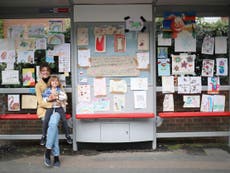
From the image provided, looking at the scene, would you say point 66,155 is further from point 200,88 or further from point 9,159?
point 200,88

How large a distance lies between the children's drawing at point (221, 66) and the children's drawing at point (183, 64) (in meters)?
0.46

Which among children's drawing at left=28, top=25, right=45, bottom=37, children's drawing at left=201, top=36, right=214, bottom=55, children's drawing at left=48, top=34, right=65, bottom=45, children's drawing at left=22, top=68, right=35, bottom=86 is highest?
children's drawing at left=28, top=25, right=45, bottom=37

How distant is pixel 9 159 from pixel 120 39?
277cm

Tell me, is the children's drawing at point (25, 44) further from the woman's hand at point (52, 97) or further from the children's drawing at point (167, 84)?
the children's drawing at point (167, 84)

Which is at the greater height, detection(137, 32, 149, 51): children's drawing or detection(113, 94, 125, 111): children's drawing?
detection(137, 32, 149, 51): children's drawing

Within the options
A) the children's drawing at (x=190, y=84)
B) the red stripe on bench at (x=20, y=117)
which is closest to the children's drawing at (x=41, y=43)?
the red stripe on bench at (x=20, y=117)

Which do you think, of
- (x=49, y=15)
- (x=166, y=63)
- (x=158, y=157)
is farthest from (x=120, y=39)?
(x=158, y=157)

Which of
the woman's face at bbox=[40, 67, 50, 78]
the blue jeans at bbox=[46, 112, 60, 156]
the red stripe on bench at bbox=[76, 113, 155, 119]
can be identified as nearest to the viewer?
the blue jeans at bbox=[46, 112, 60, 156]

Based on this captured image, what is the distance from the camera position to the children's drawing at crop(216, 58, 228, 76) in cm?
651

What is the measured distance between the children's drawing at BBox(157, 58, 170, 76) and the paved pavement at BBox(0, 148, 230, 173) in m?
1.40

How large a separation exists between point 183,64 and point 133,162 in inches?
78.0

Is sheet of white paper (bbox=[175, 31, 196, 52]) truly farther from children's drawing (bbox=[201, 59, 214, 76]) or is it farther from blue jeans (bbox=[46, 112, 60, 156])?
blue jeans (bbox=[46, 112, 60, 156])

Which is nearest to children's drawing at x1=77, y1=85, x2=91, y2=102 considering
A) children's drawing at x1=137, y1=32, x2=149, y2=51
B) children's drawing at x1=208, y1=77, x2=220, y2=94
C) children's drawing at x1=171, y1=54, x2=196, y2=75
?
children's drawing at x1=137, y1=32, x2=149, y2=51

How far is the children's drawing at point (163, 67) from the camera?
21.0 feet
